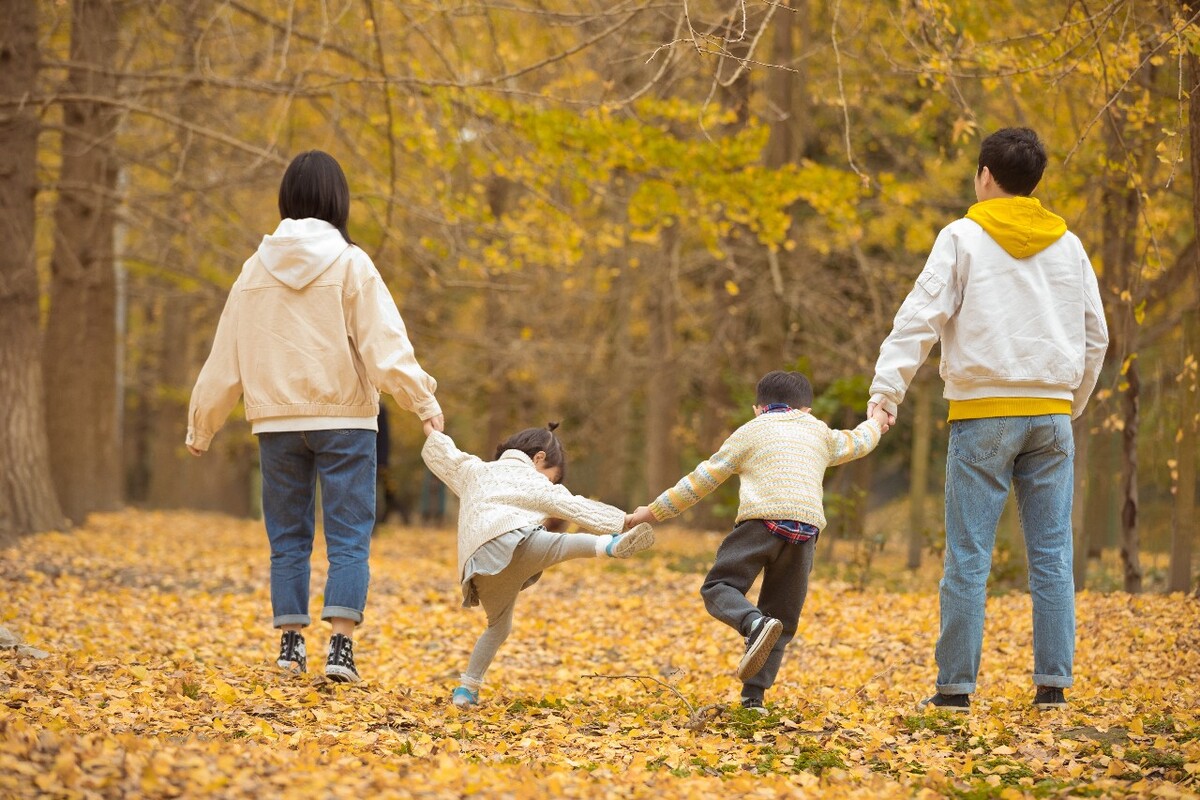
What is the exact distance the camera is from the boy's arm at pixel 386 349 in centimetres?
488

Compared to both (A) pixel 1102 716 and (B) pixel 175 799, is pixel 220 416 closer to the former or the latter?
(B) pixel 175 799

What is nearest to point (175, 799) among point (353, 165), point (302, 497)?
point (302, 497)

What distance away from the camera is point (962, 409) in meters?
4.41

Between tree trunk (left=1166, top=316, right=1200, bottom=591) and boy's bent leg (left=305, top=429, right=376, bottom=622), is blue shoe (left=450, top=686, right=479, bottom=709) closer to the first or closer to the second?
boy's bent leg (left=305, top=429, right=376, bottom=622)

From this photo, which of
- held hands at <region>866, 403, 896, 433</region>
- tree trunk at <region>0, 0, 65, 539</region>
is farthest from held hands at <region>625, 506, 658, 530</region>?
tree trunk at <region>0, 0, 65, 539</region>

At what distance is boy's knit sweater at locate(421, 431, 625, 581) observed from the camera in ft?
15.0

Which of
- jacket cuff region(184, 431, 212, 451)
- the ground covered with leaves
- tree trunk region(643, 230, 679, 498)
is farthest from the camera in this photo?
tree trunk region(643, 230, 679, 498)

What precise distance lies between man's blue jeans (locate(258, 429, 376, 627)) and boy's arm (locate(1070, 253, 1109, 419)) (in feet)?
9.08

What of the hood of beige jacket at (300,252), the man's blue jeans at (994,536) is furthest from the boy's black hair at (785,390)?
the hood of beige jacket at (300,252)

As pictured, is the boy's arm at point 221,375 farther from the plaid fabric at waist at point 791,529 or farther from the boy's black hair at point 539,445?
the plaid fabric at waist at point 791,529

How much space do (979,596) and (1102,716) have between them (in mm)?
586

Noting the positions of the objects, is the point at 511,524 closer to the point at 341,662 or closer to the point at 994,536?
the point at 341,662

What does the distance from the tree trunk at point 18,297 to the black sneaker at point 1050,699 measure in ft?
26.1

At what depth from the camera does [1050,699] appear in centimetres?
443
